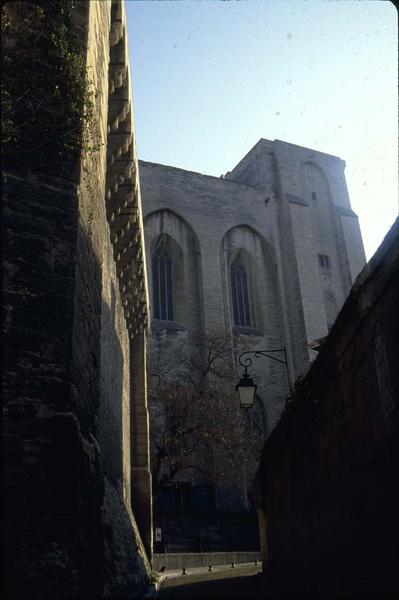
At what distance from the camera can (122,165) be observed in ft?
27.7

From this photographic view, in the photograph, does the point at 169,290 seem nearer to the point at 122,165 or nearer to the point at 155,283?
the point at 155,283

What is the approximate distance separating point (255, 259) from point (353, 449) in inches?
952

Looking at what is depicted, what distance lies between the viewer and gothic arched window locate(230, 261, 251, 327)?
27.6m

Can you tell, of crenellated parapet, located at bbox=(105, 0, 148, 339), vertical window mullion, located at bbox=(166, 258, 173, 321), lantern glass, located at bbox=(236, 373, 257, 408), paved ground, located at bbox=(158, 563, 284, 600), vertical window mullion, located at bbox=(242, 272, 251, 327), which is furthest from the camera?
vertical window mullion, located at bbox=(242, 272, 251, 327)

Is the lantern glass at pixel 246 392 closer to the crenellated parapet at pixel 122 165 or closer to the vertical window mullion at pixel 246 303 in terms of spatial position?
the crenellated parapet at pixel 122 165

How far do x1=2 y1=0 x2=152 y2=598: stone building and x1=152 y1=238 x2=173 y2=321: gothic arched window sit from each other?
18285 mm

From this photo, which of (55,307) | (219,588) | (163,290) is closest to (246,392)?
(219,588)

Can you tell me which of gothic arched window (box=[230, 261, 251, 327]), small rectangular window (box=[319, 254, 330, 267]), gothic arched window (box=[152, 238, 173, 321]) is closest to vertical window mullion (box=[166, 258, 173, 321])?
gothic arched window (box=[152, 238, 173, 321])

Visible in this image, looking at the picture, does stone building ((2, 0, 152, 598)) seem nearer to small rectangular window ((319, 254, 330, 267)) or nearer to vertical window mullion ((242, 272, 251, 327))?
vertical window mullion ((242, 272, 251, 327))

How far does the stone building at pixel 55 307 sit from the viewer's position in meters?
3.66

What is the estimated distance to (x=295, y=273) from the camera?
93.4 feet

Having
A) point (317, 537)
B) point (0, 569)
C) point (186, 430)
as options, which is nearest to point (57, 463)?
point (0, 569)

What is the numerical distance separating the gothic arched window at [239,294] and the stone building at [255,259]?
0.05m

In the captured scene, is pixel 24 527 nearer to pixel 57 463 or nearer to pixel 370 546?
pixel 57 463
